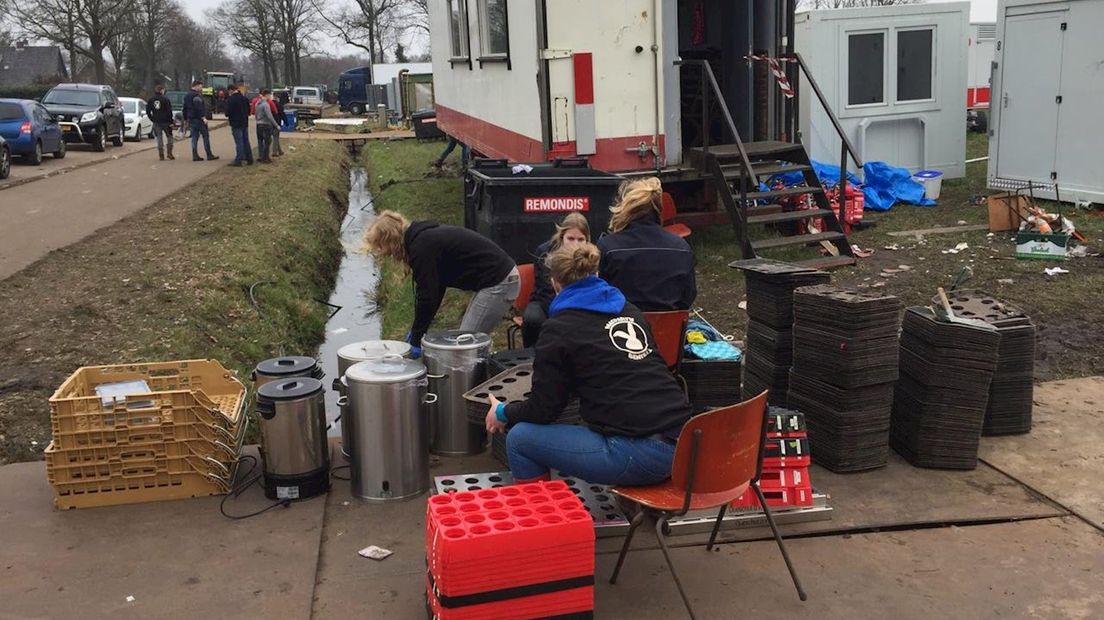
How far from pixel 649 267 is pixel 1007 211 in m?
7.40

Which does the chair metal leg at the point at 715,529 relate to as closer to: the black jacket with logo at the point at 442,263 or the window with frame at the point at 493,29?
the black jacket with logo at the point at 442,263

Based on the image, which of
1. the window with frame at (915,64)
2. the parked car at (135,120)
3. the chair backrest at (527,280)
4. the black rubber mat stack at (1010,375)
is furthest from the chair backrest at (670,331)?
the parked car at (135,120)

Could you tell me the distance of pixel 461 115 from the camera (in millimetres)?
15078

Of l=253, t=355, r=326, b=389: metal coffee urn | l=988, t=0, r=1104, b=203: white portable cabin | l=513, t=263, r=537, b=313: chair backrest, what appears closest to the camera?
l=253, t=355, r=326, b=389: metal coffee urn

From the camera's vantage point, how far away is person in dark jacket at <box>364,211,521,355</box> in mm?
5504

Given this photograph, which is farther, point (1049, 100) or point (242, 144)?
point (242, 144)

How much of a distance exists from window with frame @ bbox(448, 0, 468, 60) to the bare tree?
4579 cm

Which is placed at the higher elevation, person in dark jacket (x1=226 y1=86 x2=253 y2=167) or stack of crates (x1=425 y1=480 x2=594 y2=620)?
person in dark jacket (x1=226 y1=86 x2=253 y2=167)

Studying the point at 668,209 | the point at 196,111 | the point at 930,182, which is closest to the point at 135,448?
the point at 668,209

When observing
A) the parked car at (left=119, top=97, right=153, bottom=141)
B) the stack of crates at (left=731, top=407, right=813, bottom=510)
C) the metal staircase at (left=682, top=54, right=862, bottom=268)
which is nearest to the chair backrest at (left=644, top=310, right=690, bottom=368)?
the stack of crates at (left=731, top=407, right=813, bottom=510)

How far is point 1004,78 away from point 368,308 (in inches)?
356

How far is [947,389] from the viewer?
16.3ft

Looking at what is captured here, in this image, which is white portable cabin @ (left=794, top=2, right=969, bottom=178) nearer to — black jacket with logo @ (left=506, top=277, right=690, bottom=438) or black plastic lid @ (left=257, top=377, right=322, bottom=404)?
black plastic lid @ (left=257, top=377, right=322, bottom=404)

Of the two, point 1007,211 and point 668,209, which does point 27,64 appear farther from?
point 1007,211
